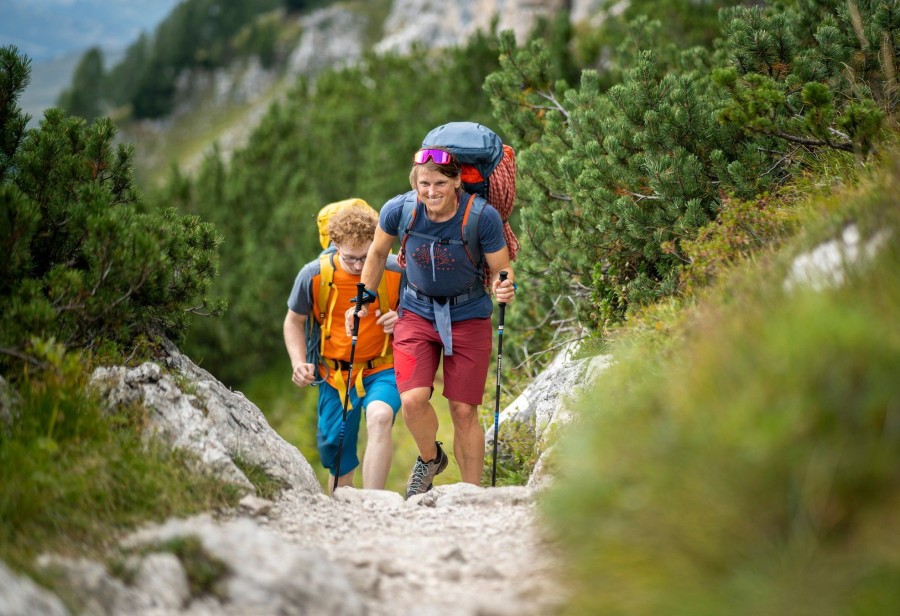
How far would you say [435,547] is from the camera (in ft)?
13.3

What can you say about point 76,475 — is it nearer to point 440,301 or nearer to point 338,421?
point 440,301

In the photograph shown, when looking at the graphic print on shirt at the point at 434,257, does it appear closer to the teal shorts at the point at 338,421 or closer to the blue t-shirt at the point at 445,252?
the blue t-shirt at the point at 445,252

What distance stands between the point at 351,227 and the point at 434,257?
3.21ft

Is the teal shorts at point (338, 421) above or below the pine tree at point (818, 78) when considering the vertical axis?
below

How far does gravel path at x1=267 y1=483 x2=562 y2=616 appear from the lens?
3.40m

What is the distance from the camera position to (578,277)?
757 cm

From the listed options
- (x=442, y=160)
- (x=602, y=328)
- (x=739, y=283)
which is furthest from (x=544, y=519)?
(x=602, y=328)

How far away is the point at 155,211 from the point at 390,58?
20.1 m

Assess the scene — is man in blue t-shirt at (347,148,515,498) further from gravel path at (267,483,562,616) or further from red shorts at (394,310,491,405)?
gravel path at (267,483,562,616)

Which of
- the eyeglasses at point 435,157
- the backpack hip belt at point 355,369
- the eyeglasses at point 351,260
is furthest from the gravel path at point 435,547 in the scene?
the eyeglasses at point 435,157

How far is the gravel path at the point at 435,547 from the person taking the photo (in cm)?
340

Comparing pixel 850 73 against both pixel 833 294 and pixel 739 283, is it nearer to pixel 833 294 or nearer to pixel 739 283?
pixel 739 283

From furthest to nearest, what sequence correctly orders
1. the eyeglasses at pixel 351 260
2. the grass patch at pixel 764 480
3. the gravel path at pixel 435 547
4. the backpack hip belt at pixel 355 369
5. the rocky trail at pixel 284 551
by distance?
the backpack hip belt at pixel 355 369 → the eyeglasses at pixel 351 260 → the gravel path at pixel 435 547 → the rocky trail at pixel 284 551 → the grass patch at pixel 764 480

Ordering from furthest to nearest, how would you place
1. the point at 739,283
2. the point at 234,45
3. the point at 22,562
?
the point at 234,45 → the point at 739,283 → the point at 22,562
